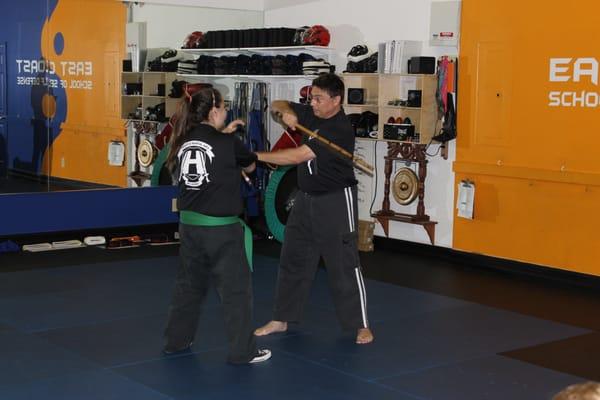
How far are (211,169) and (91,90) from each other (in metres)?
5.31

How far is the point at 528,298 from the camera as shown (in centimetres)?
766

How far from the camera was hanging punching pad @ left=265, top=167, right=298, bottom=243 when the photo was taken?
33.1 feet

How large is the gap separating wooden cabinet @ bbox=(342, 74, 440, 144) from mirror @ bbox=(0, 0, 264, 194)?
8.17 feet

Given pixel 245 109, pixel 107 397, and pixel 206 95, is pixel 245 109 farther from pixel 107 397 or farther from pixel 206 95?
pixel 107 397

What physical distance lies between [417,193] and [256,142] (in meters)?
2.26

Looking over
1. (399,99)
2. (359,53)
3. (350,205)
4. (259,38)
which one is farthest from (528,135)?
(259,38)

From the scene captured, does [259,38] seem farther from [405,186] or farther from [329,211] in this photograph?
[329,211]

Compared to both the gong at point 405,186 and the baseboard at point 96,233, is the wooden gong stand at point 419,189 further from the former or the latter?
the baseboard at point 96,233

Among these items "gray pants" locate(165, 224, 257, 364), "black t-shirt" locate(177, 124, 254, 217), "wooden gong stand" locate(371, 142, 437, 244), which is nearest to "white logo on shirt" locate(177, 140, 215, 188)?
"black t-shirt" locate(177, 124, 254, 217)

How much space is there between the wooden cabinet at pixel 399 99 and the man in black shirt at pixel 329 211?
3340 millimetres

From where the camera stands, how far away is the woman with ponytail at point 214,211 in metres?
5.29

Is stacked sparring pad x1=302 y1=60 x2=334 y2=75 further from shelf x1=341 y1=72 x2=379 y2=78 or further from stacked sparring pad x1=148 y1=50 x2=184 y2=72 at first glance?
stacked sparring pad x1=148 y1=50 x2=184 y2=72

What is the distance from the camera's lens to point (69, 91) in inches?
390

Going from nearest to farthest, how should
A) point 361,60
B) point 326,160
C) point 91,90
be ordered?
point 326,160, point 361,60, point 91,90
